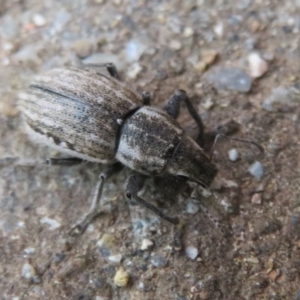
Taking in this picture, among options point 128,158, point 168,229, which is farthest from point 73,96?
point 168,229

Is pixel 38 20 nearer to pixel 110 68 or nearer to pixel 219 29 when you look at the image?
pixel 110 68

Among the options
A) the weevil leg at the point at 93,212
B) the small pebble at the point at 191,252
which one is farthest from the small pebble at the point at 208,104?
the small pebble at the point at 191,252

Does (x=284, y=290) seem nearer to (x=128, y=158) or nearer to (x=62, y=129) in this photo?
(x=128, y=158)

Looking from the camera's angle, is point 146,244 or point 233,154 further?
point 233,154

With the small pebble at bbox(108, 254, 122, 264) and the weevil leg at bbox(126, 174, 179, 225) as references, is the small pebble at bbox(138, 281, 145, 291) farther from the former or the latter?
the weevil leg at bbox(126, 174, 179, 225)

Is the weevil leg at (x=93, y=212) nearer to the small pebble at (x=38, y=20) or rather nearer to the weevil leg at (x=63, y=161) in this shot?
the weevil leg at (x=63, y=161)

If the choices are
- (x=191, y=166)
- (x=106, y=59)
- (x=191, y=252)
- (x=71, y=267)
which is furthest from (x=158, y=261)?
(x=106, y=59)

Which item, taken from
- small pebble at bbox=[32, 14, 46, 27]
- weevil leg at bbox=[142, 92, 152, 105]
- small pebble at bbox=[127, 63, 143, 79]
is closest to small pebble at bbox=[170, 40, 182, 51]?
small pebble at bbox=[127, 63, 143, 79]
